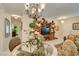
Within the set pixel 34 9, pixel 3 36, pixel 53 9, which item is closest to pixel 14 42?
pixel 3 36

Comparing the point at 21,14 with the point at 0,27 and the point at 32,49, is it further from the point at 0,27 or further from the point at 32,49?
the point at 32,49

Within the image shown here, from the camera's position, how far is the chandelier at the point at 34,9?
1.49 metres

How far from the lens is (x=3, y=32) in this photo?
1.49 m

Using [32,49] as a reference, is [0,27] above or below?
above

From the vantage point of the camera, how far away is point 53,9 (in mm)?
1493

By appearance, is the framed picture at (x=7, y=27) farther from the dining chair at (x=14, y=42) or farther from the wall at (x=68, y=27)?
the wall at (x=68, y=27)

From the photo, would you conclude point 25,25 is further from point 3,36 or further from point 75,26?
point 75,26

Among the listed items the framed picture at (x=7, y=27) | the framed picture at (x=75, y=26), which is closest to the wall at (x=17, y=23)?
the framed picture at (x=7, y=27)

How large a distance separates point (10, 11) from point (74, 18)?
74cm

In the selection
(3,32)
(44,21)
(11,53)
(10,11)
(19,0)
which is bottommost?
(11,53)

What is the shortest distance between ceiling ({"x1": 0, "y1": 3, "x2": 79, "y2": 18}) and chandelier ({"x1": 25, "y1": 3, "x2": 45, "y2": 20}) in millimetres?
47

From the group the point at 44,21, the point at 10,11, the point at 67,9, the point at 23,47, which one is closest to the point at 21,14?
the point at 10,11

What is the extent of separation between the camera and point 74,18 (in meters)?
1.47

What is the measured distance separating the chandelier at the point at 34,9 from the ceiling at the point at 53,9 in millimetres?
47
